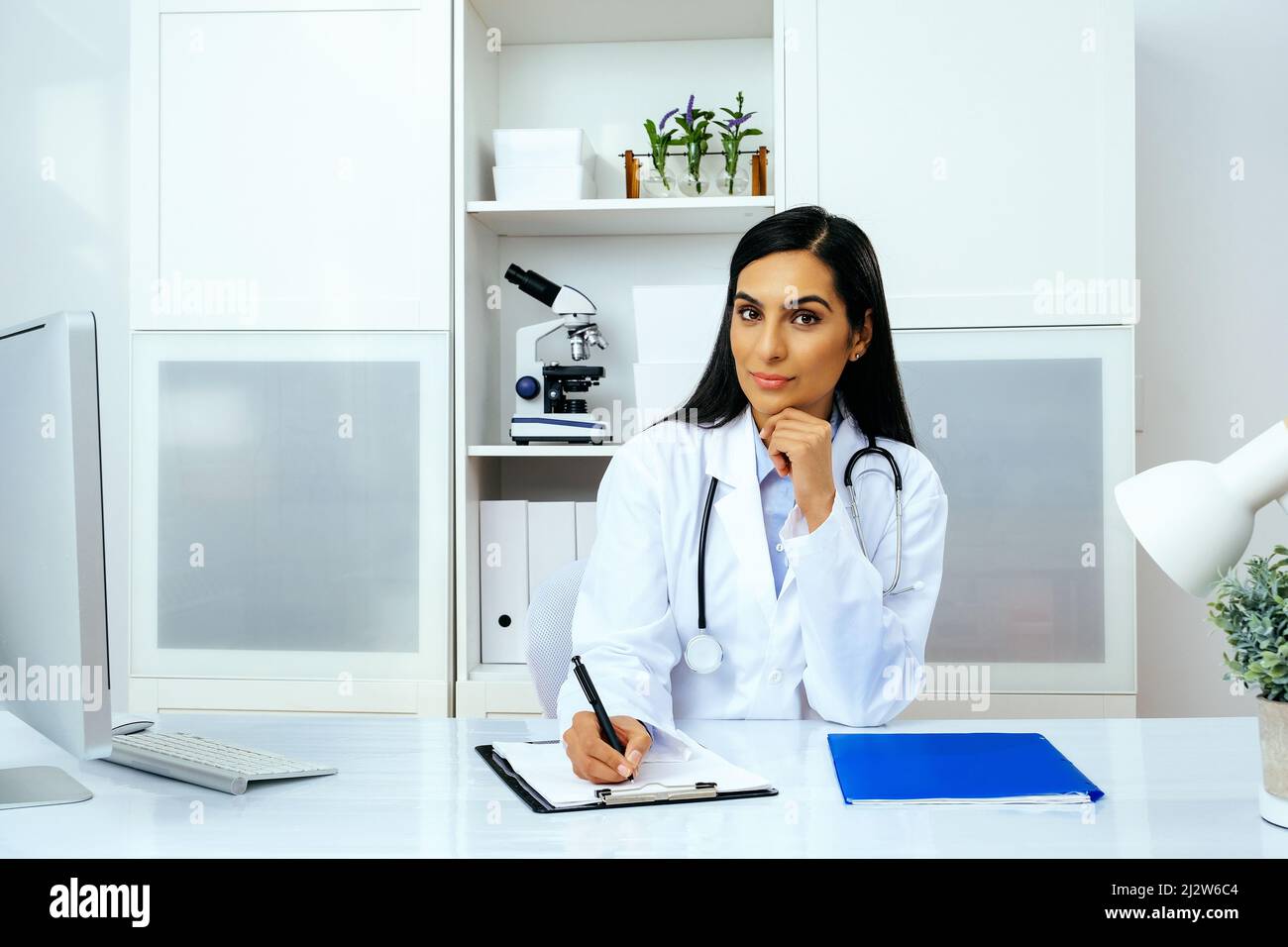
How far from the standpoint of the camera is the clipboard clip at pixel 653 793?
41.0 inches

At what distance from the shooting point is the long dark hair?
1624 mm

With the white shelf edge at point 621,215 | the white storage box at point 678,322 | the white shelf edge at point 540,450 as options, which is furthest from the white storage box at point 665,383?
the white shelf edge at point 621,215

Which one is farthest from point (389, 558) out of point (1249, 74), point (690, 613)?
point (1249, 74)

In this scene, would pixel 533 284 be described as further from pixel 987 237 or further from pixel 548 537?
pixel 987 237

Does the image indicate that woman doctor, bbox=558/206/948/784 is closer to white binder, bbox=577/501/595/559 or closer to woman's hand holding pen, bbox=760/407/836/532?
woman's hand holding pen, bbox=760/407/836/532

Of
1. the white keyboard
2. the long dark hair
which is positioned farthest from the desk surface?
the long dark hair

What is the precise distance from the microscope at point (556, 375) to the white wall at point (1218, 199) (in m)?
1.41

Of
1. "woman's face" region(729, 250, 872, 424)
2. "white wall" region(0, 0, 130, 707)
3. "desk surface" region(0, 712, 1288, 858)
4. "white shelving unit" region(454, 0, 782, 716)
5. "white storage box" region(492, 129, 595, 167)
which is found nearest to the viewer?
"desk surface" region(0, 712, 1288, 858)

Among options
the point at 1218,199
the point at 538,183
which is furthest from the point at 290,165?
the point at 1218,199

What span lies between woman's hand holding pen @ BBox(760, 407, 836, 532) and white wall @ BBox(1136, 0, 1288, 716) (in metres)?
Result: 1.55

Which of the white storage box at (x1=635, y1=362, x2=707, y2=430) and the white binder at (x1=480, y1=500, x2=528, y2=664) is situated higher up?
the white storage box at (x1=635, y1=362, x2=707, y2=430)

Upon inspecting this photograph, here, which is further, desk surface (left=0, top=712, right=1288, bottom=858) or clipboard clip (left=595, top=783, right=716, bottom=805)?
clipboard clip (left=595, top=783, right=716, bottom=805)
